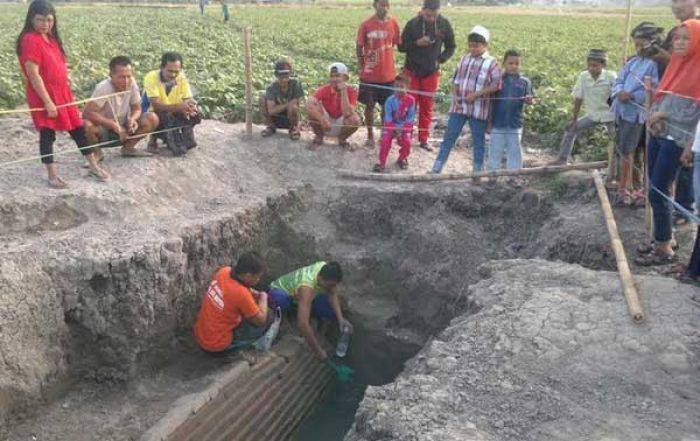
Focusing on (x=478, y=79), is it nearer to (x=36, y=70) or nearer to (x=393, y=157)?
(x=393, y=157)

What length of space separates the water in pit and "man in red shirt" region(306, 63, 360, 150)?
3.20 metres

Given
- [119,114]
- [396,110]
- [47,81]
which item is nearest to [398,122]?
[396,110]

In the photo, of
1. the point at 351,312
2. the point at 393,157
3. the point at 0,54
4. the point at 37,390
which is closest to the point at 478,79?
the point at 393,157

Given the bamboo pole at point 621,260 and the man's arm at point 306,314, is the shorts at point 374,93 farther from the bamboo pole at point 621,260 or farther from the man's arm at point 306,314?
the man's arm at point 306,314

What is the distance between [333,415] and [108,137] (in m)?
3.88

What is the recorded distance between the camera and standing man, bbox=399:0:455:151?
7969 mm

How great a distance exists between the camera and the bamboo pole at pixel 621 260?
441 centimetres

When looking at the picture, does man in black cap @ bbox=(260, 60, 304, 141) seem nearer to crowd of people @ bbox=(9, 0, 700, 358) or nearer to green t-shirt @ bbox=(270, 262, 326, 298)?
crowd of people @ bbox=(9, 0, 700, 358)

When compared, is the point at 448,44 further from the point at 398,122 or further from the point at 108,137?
the point at 108,137

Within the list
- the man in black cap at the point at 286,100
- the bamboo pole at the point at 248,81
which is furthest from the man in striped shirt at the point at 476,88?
the bamboo pole at the point at 248,81

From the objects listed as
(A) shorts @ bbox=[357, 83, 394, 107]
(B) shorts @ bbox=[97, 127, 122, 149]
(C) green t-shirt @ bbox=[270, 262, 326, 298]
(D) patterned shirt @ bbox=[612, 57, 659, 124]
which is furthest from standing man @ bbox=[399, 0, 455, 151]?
(B) shorts @ bbox=[97, 127, 122, 149]

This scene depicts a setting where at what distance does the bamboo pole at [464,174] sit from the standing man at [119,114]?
2474mm

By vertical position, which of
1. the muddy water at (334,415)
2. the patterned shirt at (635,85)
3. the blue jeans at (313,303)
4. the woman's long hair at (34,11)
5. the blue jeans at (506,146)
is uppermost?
the woman's long hair at (34,11)

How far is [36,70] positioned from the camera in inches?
226
